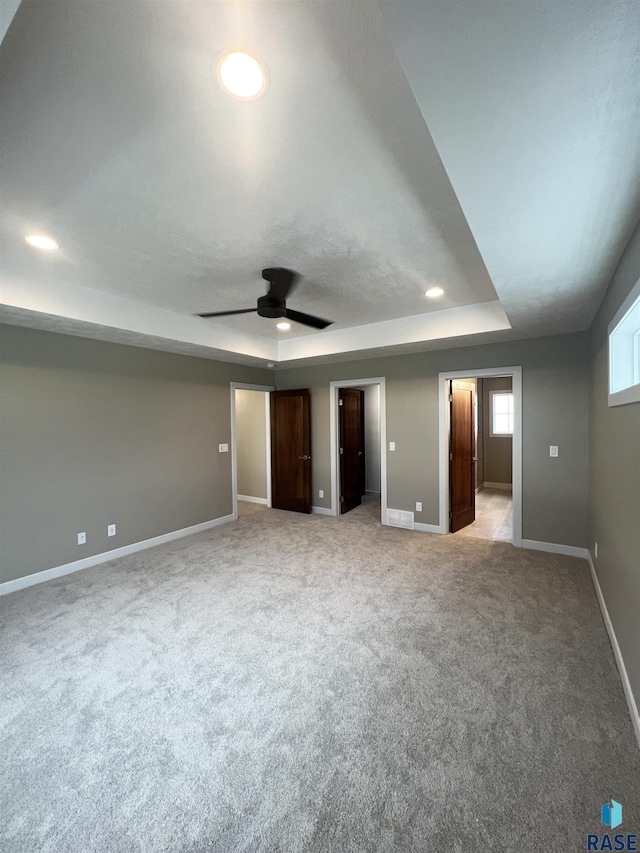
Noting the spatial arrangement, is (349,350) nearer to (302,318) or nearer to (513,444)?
(302,318)

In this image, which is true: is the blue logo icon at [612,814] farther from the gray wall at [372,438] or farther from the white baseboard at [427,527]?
the gray wall at [372,438]

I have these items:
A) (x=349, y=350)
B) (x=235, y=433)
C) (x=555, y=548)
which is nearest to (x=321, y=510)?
(x=235, y=433)

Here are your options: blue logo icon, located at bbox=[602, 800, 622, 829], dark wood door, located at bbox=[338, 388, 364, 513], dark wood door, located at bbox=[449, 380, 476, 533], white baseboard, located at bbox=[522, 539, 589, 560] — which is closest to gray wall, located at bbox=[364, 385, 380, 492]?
dark wood door, located at bbox=[338, 388, 364, 513]

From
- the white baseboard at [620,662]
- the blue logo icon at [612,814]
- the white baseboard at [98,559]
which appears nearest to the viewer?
the blue logo icon at [612,814]

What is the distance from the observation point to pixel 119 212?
207cm

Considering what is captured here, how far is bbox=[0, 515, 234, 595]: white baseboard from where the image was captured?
10.9 ft

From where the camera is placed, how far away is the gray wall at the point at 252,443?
6.75 metres

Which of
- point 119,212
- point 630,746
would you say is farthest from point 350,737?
point 119,212

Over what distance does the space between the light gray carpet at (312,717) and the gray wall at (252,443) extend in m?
3.42

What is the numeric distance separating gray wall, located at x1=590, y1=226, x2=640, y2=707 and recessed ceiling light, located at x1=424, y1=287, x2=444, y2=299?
4.15ft

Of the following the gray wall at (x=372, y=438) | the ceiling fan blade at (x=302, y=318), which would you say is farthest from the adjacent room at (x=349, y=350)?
the gray wall at (x=372, y=438)

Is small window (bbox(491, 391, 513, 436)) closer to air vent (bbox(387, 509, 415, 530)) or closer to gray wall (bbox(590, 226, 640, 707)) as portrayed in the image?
air vent (bbox(387, 509, 415, 530))

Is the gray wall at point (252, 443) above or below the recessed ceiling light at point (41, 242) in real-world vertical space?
below

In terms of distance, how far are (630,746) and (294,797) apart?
1.55 metres
